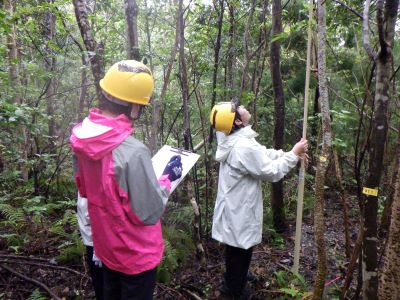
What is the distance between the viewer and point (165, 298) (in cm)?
386

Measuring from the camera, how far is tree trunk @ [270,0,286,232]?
506 cm

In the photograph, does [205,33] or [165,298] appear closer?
[165,298]

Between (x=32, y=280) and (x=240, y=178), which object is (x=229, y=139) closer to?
(x=240, y=178)

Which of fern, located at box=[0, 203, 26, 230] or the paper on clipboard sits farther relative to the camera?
fern, located at box=[0, 203, 26, 230]

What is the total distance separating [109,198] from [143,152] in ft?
1.16

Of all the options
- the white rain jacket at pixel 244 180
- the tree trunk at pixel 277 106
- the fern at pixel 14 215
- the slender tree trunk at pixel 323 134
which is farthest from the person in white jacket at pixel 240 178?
the fern at pixel 14 215

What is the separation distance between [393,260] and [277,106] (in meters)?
3.16

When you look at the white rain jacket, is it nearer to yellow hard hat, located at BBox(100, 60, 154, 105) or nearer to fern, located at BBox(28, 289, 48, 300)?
yellow hard hat, located at BBox(100, 60, 154, 105)

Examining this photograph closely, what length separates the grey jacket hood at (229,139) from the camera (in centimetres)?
354

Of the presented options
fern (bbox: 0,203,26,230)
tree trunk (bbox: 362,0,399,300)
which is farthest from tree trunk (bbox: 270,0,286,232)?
fern (bbox: 0,203,26,230)

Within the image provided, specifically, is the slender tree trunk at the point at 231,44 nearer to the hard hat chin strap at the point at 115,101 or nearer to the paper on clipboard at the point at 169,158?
the paper on clipboard at the point at 169,158

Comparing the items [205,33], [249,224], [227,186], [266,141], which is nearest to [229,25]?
[205,33]

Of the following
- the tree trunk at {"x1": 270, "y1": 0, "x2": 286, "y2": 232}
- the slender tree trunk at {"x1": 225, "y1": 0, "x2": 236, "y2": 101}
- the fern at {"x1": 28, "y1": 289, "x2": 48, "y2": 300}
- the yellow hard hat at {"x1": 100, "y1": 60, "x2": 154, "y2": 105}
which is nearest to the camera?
the yellow hard hat at {"x1": 100, "y1": 60, "x2": 154, "y2": 105}

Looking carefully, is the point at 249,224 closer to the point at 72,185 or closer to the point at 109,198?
the point at 109,198
